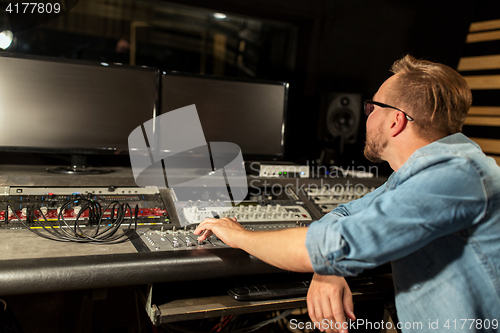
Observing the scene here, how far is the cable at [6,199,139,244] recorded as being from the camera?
1177mm

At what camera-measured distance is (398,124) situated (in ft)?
3.42

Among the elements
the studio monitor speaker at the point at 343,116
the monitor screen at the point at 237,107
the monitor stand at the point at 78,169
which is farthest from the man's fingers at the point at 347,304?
the studio monitor speaker at the point at 343,116

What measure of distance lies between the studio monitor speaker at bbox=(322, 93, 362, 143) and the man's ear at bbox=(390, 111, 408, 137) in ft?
3.81


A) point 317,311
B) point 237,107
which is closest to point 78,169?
point 237,107

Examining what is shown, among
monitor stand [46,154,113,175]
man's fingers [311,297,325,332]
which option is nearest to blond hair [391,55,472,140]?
man's fingers [311,297,325,332]

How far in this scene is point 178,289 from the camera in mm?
1222

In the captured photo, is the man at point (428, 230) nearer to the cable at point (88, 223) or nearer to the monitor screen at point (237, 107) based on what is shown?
the cable at point (88, 223)

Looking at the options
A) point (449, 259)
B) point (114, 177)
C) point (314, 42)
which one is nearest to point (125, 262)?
point (114, 177)

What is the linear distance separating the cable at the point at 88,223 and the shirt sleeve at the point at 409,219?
0.71 metres

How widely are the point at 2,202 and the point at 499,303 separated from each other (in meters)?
1.47

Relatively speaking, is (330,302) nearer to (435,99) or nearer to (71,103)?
(435,99)

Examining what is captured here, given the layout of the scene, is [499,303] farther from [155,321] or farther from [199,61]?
[199,61]

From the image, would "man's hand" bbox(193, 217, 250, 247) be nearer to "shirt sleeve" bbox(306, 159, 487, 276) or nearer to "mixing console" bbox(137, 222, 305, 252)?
"mixing console" bbox(137, 222, 305, 252)

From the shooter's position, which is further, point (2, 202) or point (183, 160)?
point (183, 160)
